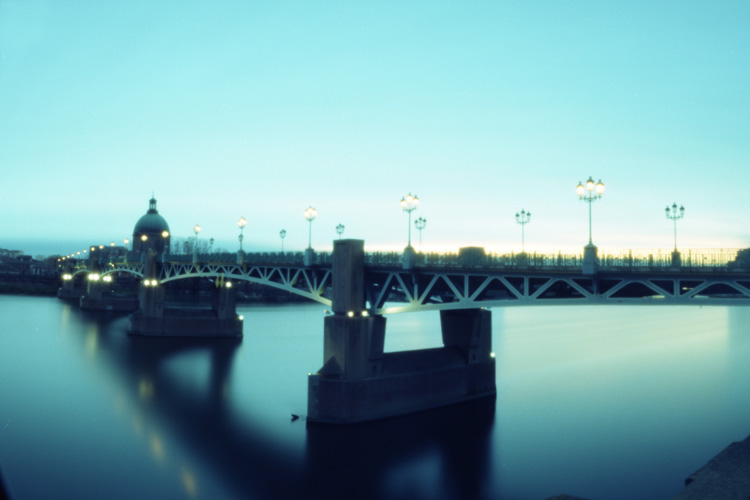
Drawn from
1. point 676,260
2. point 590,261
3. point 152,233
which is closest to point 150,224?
point 152,233

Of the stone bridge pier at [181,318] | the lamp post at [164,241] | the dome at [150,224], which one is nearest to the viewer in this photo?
the stone bridge pier at [181,318]

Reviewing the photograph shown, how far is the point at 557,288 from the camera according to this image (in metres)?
28.2

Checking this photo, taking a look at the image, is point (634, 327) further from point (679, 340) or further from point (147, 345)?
point (147, 345)

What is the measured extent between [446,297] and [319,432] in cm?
1155

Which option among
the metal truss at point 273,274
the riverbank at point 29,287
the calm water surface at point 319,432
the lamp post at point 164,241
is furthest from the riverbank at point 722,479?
the riverbank at point 29,287

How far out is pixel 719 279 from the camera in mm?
19922

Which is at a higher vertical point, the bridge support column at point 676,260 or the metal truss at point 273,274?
the bridge support column at point 676,260

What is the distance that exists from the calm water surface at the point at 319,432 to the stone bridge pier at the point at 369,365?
0.93m

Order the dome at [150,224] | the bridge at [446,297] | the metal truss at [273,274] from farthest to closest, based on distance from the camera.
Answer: the dome at [150,224] < the metal truss at [273,274] < the bridge at [446,297]

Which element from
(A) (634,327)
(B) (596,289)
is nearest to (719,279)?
(B) (596,289)

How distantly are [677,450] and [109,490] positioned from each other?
22234 mm

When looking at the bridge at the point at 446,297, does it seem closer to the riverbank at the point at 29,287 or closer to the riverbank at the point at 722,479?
the riverbank at the point at 722,479

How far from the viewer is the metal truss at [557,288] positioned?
20250mm

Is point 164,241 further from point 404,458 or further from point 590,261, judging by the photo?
point 590,261
